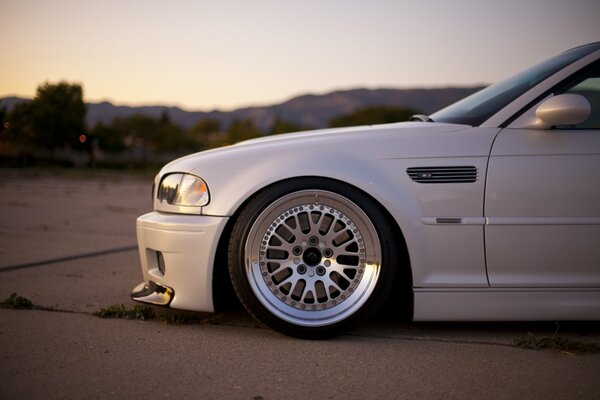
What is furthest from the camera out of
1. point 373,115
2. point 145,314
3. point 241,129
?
Result: point 241,129

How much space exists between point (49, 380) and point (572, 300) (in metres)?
2.53

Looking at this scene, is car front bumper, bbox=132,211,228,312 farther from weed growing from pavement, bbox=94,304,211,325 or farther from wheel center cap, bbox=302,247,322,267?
wheel center cap, bbox=302,247,322,267

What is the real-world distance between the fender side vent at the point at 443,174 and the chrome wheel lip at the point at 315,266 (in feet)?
1.13

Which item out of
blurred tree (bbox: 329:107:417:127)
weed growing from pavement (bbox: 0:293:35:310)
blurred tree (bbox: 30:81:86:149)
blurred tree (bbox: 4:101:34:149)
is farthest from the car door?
blurred tree (bbox: 329:107:417:127)

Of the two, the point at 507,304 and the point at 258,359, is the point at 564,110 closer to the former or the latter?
the point at 507,304

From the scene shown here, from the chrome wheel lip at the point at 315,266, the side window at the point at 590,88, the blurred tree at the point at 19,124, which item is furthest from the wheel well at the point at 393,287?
the blurred tree at the point at 19,124

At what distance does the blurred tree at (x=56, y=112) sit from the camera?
9375 mm

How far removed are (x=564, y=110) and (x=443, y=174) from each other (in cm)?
67

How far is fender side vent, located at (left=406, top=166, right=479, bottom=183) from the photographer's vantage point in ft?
8.53

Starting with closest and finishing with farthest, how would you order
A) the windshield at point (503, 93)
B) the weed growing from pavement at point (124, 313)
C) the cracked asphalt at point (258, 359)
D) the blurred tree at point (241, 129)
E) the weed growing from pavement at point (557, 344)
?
the cracked asphalt at point (258, 359) < the weed growing from pavement at point (557, 344) < the windshield at point (503, 93) < the weed growing from pavement at point (124, 313) < the blurred tree at point (241, 129)

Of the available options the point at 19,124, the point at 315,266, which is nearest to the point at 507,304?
the point at 315,266

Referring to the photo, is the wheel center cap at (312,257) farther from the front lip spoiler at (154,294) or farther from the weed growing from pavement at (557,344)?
the weed growing from pavement at (557,344)

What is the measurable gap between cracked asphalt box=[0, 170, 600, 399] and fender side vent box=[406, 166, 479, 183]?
33.6 inches

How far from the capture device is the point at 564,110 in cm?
252
